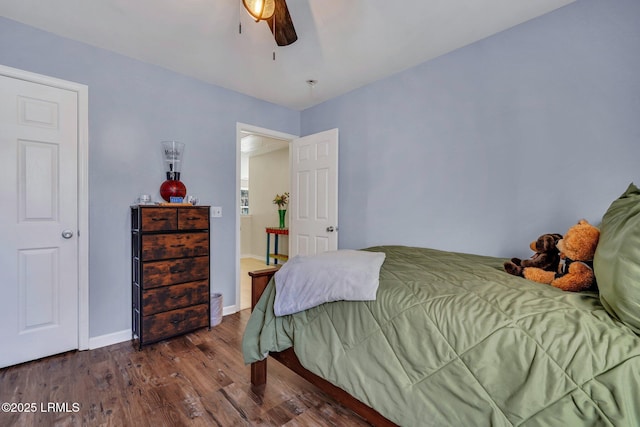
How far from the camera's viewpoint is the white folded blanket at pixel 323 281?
1.36m

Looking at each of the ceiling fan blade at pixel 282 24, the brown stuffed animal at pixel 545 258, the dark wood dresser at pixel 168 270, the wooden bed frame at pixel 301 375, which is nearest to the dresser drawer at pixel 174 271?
the dark wood dresser at pixel 168 270

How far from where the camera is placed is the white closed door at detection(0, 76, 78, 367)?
80.0 inches

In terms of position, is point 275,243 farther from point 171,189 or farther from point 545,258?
point 545,258

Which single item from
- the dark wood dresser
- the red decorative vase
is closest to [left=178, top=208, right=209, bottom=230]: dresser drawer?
the dark wood dresser

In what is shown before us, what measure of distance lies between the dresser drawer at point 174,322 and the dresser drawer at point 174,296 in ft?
0.14

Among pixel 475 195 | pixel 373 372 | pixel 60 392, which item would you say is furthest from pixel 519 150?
pixel 60 392

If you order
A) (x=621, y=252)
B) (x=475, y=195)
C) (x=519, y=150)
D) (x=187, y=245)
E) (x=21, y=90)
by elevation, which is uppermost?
(x=21, y=90)

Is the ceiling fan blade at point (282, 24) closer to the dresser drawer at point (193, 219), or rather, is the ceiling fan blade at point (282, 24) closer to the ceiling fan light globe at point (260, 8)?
the ceiling fan light globe at point (260, 8)

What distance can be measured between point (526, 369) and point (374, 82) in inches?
109

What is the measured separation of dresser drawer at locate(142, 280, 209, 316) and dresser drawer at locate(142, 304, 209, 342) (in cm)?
4

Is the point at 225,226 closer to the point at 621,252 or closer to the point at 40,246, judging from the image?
the point at 40,246

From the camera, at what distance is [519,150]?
81.7 inches

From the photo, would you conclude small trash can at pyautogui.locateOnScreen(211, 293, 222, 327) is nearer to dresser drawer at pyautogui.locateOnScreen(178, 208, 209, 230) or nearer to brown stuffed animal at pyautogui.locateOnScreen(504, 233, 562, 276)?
dresser drawer at pyautogui.locateOnScreen(178, 208, 209, 230)

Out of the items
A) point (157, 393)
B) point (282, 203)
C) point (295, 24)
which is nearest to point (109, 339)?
point (157, 393)
